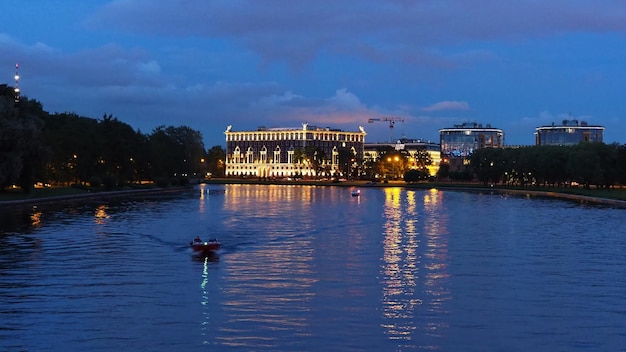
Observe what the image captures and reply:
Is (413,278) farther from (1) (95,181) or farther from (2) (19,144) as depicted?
(1) (95,181)

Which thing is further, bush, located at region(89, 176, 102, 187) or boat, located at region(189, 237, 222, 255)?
bush, located at region(89, 176, 102, 187)

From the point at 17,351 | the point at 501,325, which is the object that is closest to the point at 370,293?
the point at 501,325

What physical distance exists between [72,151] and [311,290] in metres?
98.2

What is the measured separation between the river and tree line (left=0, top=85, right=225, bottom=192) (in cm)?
2470

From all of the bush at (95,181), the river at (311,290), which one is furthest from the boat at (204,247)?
the bush at (95,181)

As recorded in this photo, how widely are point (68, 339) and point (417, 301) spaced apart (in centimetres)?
1166

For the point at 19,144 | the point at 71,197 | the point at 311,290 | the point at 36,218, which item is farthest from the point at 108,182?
the point at 311,290

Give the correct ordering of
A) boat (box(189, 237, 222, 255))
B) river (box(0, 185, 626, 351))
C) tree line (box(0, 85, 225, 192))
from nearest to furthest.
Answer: river (box(0, 185, 626, 351))
boat (box(189, 237, 222, 255))
tree line (box(0, 85, 225, 192))

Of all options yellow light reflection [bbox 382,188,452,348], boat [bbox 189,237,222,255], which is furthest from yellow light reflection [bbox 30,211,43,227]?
yellow light reflection [bbox 382,188,452,348]

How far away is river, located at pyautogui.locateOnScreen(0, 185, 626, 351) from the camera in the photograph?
65.1 feet

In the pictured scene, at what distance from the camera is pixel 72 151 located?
11706 centimetres

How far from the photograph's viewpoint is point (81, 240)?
4541 centimetres

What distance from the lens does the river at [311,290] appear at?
19828 mm

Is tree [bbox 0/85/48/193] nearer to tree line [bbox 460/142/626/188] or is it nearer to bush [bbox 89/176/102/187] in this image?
bush [bbox 89/176/102/187]
